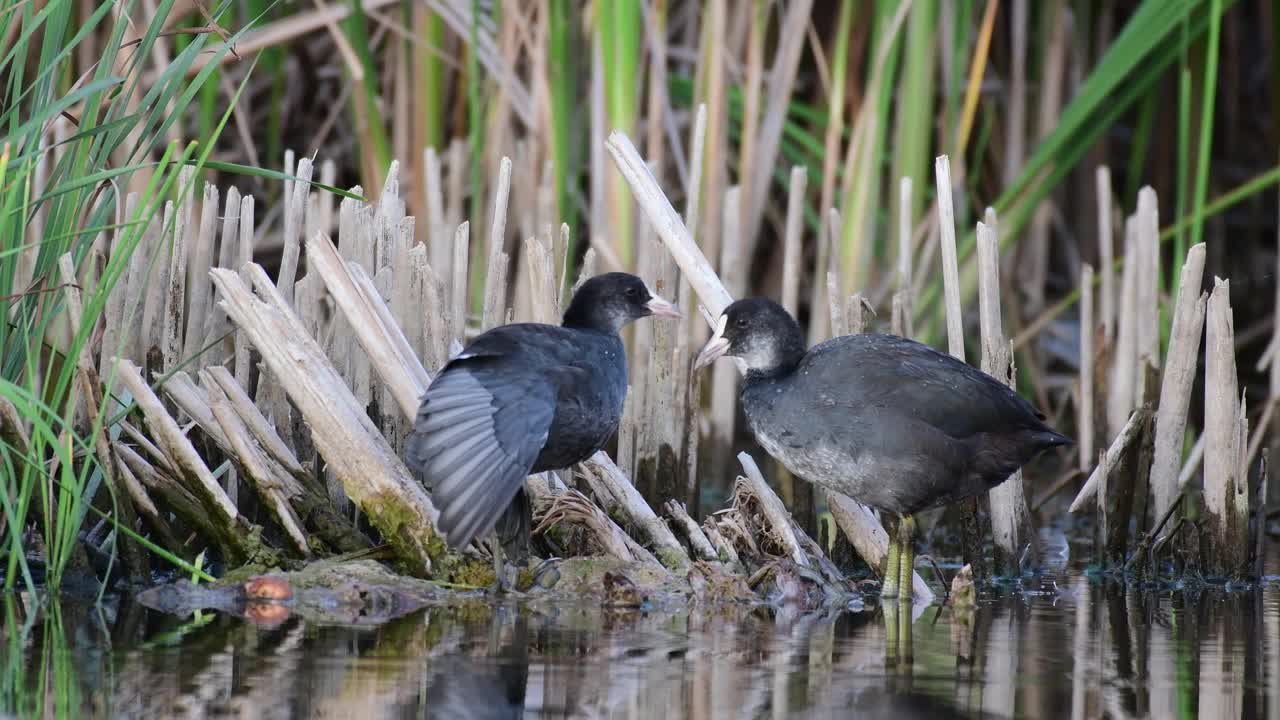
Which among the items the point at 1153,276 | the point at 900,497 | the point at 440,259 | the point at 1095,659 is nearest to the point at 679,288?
the point at 440,259

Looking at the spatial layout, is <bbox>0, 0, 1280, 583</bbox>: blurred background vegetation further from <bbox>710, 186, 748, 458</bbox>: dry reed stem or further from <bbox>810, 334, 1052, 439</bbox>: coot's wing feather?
<bbox>810, 334, 1052, 439</bbox>: coot's wing feather

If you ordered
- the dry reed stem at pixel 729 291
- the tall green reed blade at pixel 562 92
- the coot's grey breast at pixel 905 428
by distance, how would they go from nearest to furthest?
the coot's grey breast at pixel 905 428 → the dry reed stem at pixel 729 291 → the tall green reed blade at pixel 562 92

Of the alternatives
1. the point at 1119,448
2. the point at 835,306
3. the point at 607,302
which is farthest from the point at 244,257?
the point at 1119,448

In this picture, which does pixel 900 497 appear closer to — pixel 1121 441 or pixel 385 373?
pixel 1121 441

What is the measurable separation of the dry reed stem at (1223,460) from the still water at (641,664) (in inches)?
22.0

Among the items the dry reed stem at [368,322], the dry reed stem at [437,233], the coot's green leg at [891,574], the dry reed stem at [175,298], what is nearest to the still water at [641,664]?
the coot's green leg at [891,574]

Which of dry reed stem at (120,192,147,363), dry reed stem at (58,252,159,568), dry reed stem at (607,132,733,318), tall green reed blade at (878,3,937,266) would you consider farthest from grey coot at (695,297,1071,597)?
tall green reed blade at (878,3,937,266)

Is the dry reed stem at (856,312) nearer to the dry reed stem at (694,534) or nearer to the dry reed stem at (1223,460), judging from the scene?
the dry reed stem at (694,534)

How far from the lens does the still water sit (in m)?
3.19

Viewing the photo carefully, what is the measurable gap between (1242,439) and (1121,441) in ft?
1.28

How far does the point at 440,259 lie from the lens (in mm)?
6328

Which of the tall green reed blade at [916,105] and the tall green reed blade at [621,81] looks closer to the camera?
the tall green reed blade at [621,81]

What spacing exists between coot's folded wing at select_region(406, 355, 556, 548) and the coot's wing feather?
3.02ft

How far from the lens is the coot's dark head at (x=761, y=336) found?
509 cm
